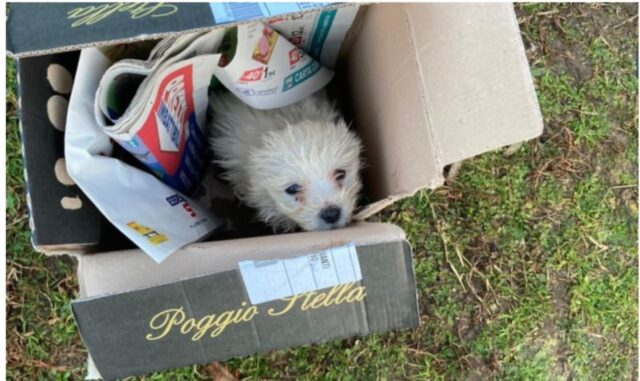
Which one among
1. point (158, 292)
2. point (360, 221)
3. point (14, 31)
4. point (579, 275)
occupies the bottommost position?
point (579, 275)

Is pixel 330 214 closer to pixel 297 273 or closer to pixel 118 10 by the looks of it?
pixel 297 273

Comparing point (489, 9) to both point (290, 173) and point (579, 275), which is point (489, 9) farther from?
point (579, 275)

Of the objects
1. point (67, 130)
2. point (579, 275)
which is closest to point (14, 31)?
point (67, 130)

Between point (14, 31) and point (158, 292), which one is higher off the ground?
point (14, 31)

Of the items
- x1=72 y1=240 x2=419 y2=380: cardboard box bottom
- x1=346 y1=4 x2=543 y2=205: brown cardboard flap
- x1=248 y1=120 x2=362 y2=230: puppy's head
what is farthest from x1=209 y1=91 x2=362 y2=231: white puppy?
x1=72 y1=240 x2=419 y2=380: cardboard box bottom

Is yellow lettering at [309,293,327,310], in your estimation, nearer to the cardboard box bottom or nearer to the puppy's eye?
the cardboard box bottom

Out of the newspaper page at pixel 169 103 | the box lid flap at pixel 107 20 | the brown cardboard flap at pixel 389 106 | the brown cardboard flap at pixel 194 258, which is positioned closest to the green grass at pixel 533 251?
the brown cardboard flap at pixel 389 106

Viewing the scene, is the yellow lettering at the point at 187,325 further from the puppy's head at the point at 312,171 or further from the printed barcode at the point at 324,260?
the puppy's head at the point at 312,171
